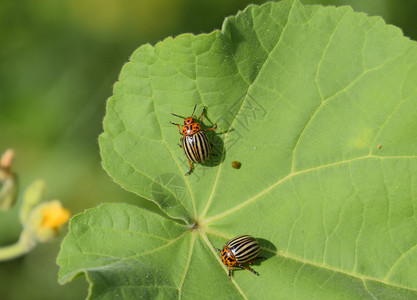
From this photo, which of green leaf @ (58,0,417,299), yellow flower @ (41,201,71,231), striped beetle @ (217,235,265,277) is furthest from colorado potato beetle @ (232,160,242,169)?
yellow flower @ (41,201,71,231)

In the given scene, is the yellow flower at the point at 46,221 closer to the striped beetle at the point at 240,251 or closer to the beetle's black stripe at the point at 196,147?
the beetle's black stripe at the point at 196,147

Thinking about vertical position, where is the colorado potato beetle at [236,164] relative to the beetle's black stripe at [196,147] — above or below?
below

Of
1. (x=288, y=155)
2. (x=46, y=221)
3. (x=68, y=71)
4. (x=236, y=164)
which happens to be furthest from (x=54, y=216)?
(x=68, y=71)

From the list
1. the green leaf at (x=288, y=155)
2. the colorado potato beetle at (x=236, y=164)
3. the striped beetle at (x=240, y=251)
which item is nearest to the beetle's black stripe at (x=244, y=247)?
the striped beetle at (x=240, y=251)

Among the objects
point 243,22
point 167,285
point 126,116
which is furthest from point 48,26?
point 167,285

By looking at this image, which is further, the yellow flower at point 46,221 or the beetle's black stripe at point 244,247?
the yellow flower at point 46,221

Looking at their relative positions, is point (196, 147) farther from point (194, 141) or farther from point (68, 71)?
point (68, 71)

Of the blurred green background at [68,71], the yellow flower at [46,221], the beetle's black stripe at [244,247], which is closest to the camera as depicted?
the beetle's black stripe at [244,247]
